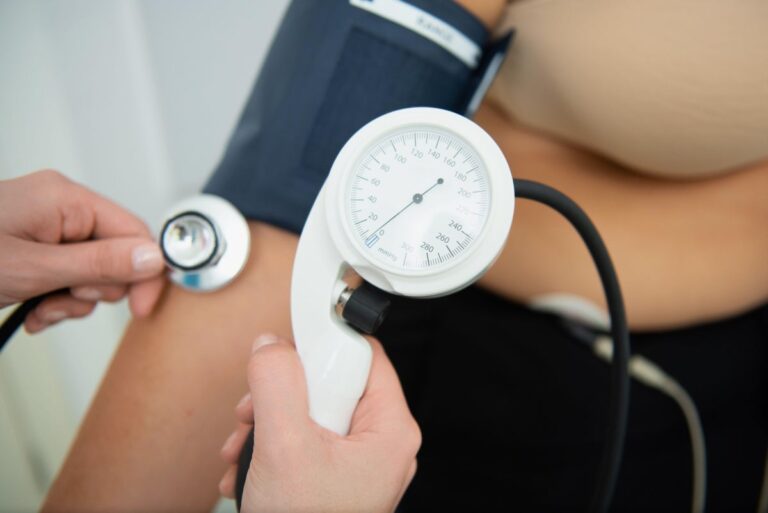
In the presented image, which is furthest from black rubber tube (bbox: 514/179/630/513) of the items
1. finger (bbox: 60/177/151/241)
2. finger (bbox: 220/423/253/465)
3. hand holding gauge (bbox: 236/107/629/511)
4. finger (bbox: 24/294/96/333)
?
finger (bbox: 24/294/96/333)

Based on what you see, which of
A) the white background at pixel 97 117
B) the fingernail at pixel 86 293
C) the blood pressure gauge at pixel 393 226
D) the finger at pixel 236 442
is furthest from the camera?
the white background at pixel 97 117

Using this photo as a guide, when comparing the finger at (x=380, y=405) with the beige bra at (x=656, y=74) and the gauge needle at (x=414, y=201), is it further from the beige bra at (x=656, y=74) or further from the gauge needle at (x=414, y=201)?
the beige bra at (x=656, y=74)

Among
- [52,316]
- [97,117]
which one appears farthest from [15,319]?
[97,117]

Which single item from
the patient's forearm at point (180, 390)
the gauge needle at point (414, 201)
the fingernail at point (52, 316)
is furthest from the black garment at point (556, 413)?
the fingernail at point (52, 316)

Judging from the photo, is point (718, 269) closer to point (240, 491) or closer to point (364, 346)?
point (364, 346)

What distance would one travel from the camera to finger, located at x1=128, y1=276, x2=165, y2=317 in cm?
67

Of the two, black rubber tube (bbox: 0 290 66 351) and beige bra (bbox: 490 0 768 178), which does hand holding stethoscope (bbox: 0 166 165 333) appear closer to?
black rubber tube (bbox: 0 290 66 351)

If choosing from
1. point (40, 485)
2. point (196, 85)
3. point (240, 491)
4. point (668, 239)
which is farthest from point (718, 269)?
point (40, 485)

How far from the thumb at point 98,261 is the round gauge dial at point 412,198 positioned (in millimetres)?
297

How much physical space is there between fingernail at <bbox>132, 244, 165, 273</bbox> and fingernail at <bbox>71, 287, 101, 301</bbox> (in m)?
0.10

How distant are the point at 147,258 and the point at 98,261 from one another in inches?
2.2

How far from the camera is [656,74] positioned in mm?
581

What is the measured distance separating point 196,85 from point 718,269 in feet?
3.71

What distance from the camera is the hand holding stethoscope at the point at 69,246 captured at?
0.62 metres
